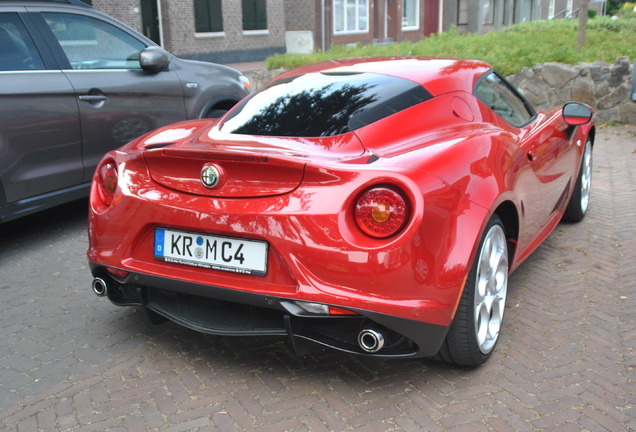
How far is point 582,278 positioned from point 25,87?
405 centimetres

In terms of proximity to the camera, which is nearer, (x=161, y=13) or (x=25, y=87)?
(x=25, y=87)

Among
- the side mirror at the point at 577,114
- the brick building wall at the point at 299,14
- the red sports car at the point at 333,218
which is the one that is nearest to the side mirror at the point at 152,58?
the red sports car at the point at 333,218

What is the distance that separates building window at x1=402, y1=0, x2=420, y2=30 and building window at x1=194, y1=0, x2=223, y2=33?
14987mm

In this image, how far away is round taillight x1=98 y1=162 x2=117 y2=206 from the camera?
10.2ft

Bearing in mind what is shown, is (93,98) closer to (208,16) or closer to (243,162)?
(243,162)

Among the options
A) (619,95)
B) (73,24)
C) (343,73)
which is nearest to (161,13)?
(619,95)

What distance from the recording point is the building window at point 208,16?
80.3 feet

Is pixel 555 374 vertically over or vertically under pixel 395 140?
under

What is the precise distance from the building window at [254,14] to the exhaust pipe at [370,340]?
2565 cm

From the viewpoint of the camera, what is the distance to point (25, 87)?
15.1 ft

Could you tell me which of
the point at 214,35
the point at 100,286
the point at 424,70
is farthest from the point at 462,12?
the point at 100,286

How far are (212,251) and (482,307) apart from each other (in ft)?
4.15

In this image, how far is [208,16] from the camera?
25.0 meters

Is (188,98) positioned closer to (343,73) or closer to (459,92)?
(343,73)
